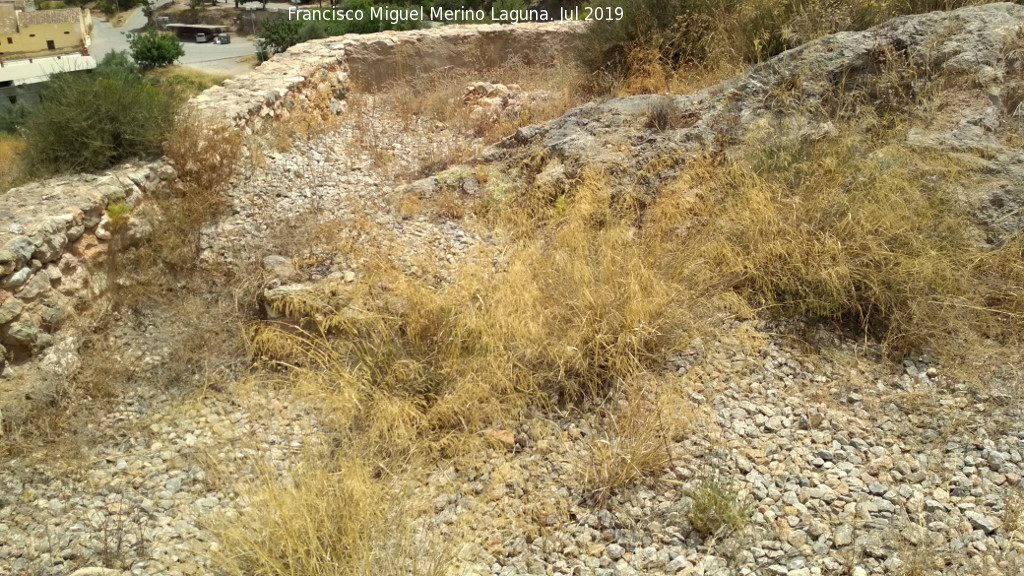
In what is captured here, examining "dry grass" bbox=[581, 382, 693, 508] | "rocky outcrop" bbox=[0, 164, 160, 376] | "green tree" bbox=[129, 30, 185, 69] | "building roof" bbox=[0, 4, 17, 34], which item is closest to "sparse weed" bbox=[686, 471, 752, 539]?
"dry grass" bbox=[581, 382, 693, 508]

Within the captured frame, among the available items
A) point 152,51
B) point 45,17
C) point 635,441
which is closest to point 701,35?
point 635,441

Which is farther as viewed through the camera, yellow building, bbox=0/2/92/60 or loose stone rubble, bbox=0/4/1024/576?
yellow building, bbox=0/2/92/60

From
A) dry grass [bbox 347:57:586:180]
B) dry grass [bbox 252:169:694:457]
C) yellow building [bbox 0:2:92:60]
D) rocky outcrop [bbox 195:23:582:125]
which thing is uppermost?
yellow building [bbox 0:2:92:60]

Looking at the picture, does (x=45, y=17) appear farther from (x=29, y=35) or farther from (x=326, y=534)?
(x=326, y=534)

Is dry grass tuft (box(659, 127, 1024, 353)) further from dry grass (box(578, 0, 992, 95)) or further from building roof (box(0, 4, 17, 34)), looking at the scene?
building roof (box(0, 4, 17, 34))

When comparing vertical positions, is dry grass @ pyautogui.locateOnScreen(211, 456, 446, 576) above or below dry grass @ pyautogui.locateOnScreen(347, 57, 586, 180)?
below

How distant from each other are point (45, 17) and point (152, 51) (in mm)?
13987

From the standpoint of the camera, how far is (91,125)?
13.1ft

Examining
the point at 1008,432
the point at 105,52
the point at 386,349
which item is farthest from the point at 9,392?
the point at 105,52

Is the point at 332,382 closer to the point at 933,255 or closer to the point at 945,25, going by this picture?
the point at 933,255

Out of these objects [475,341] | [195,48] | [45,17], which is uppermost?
[195,48]

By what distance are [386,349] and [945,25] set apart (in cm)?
447

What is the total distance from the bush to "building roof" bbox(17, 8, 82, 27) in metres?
7.14

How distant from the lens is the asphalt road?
21312 millimetres
